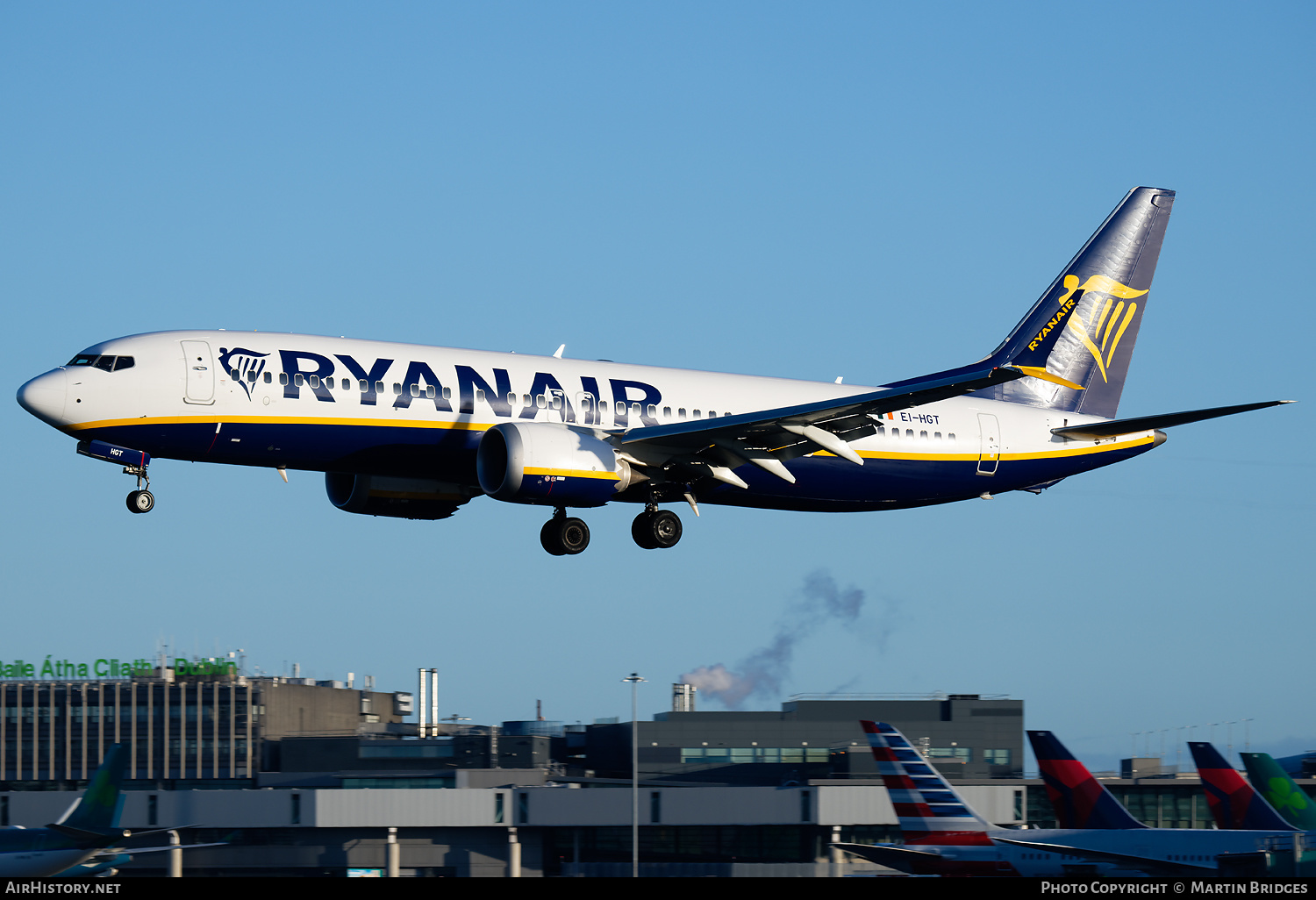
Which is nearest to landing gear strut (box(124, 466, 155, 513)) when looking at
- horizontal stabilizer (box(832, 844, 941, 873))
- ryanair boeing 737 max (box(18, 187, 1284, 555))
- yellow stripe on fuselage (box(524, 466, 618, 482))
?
ryanair boeing 737 max (box(18, 187, 1284, 555))

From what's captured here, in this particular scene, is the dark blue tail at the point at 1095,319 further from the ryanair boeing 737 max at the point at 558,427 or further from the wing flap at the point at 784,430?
the wing flap at the point at 784,430

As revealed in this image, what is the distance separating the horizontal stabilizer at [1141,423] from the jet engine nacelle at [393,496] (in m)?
19.7

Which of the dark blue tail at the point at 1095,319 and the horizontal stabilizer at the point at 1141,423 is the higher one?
the dark blue tail at the point at 1095,319

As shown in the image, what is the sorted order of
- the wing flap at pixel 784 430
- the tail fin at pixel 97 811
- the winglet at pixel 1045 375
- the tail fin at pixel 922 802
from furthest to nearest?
the winglet at pixel 1045 375
the tail fin at pixel 97 811
the tail fin at pixel 922 802
the wing flap at pixel 784 430

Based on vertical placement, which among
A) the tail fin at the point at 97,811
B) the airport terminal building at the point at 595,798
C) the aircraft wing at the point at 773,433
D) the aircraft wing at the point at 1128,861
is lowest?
the airport terminal building at the point at 595,798

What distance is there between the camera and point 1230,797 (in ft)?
133

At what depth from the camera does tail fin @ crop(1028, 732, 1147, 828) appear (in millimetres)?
41188

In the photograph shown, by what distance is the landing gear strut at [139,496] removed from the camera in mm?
37500

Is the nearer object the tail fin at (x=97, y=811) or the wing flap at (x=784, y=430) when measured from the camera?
the wing flap at (x=784, y=430)

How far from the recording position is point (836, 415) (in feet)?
132

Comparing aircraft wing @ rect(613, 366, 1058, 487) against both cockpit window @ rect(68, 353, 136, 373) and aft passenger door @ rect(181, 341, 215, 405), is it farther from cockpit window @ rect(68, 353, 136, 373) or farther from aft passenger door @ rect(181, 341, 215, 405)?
cockpit window @ rect(68, 353, 136, 373)

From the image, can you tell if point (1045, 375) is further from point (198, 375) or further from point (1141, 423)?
point (198, 375)

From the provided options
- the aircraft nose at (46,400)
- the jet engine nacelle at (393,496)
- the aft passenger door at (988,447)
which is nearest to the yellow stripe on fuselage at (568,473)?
the jet engine nacelle at (393,496)

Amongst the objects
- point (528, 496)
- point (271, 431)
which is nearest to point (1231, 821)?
point (528, 496)
